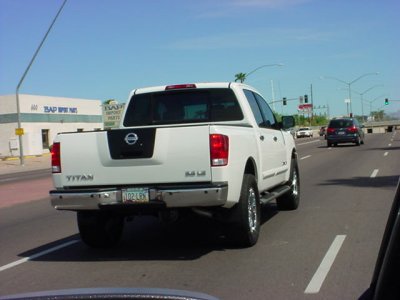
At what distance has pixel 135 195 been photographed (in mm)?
6574

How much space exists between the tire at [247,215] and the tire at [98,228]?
1652 mm

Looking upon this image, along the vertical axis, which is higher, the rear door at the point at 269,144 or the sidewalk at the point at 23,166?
the rear door at the point at 269,144

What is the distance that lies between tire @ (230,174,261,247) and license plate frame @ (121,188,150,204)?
111 centimetres

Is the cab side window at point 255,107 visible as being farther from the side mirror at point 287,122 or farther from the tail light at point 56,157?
the tail light at point 56,157

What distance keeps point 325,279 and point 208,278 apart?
3.89 ft

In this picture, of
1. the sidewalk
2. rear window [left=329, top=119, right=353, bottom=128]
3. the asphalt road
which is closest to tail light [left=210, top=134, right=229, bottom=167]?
the asphalt road

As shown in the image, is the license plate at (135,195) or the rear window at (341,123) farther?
the rear window at (341,123)

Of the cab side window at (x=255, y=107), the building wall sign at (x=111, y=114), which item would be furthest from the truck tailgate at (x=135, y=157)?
the building wall sign at (x=111, y=114)

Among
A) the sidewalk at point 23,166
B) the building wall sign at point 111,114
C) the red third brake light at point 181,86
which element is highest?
the building wall sign at point 111,114

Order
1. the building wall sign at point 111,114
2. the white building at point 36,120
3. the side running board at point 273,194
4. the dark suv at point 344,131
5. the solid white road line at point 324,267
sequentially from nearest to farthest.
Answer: the solid white road line at point 324,267 < the side running board at point 273,194 < the dark suv at point 344,131 < the building wall sign at point 111,114 < the white building at point 36,120

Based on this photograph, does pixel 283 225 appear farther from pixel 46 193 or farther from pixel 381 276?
pixel 46 193

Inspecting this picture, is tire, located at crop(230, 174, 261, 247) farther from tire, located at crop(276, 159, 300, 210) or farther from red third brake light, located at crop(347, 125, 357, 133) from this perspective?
red third brake light, located at crop(347, 125, 357, 133)

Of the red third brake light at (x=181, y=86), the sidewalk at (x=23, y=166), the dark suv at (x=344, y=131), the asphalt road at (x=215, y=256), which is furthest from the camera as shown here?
the dark suv at (x=344, y=131)

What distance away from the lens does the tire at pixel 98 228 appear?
7367mm
